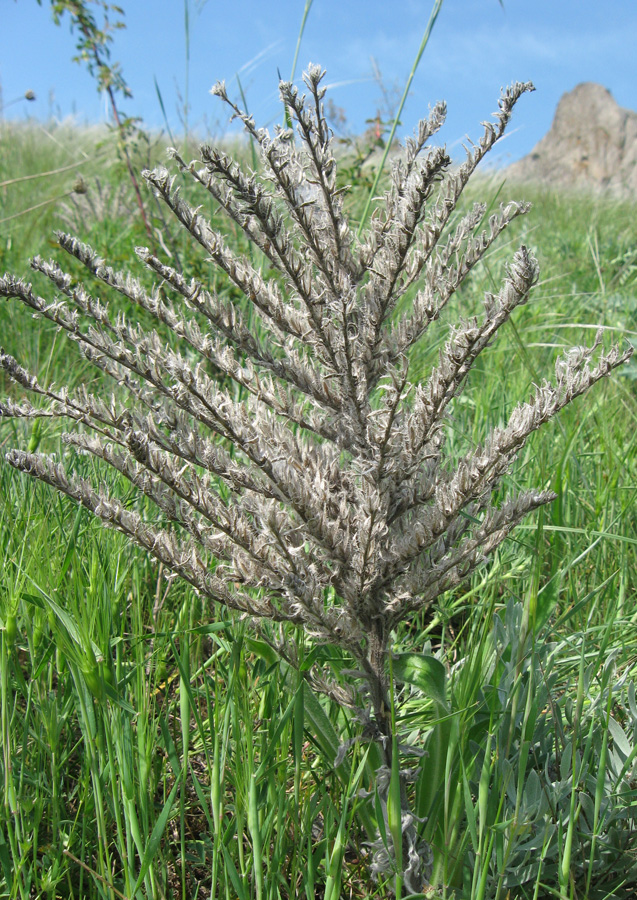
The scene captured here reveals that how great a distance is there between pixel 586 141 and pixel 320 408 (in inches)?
1400

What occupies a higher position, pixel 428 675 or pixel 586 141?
pixel 586 141

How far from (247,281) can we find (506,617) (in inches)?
35.2

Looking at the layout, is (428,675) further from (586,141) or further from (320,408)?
(586,141)

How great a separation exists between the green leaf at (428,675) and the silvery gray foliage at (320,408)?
0.18 ft

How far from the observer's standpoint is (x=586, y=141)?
31766 millimetres

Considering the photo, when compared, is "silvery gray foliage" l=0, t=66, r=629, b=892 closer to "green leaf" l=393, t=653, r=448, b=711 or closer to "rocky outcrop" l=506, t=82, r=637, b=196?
"green leaf" l=393, t=653, r=448, b=711

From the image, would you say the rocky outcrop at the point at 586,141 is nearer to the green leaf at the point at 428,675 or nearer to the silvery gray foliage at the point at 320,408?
→ the silvery gray foliage at the point at 320,408

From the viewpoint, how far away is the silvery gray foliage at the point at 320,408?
1.05 meters

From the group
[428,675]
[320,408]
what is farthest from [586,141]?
[428,675]

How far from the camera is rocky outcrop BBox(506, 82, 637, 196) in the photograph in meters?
30.0

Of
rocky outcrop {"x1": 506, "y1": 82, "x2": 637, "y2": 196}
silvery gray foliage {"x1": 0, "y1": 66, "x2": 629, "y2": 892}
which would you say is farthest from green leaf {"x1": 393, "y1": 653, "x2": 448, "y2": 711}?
rocky outcrop {"x1": 506, "y1": 82, "x2": 637, "y2": 196}

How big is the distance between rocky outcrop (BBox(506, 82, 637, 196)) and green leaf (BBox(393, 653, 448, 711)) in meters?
29.5

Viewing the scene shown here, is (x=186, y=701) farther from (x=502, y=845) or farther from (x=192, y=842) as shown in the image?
(x=502, y=845)

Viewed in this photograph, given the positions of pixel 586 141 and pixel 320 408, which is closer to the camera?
pixel 320 408
